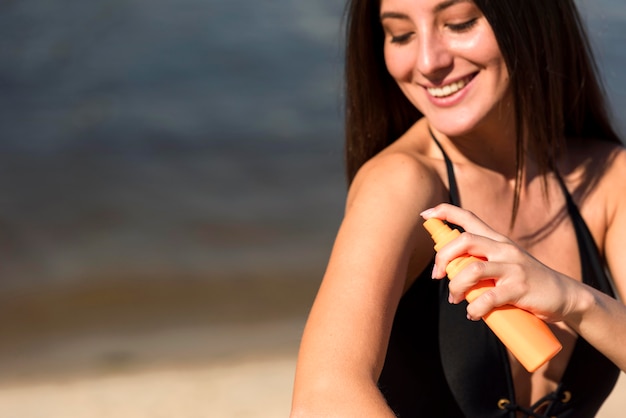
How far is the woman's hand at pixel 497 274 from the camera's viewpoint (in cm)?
157

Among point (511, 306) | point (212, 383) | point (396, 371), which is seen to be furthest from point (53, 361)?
point (511, 306)

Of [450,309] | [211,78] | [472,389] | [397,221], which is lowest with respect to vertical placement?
[472,389]

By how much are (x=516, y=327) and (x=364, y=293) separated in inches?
13.8

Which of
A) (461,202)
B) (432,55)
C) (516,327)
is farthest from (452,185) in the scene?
(516,327)

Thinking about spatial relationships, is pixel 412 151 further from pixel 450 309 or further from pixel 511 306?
pixel 511 306

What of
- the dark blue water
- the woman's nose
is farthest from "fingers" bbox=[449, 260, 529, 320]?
the dark blue water

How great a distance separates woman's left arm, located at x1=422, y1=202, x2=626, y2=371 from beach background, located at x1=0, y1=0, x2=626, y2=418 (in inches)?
65.0

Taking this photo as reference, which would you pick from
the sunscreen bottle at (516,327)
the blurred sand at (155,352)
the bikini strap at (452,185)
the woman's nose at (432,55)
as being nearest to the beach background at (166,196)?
the blurred sand at (155,352)

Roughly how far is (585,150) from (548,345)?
88cm

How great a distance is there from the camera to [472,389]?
6.93 ft

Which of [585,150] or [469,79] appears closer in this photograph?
[469,79]

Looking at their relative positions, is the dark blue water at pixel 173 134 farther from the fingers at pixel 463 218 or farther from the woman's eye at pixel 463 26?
the fingers at pixel 463 218

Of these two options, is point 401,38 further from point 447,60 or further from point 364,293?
point 364,293

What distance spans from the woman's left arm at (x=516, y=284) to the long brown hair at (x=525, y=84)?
0.47 m
